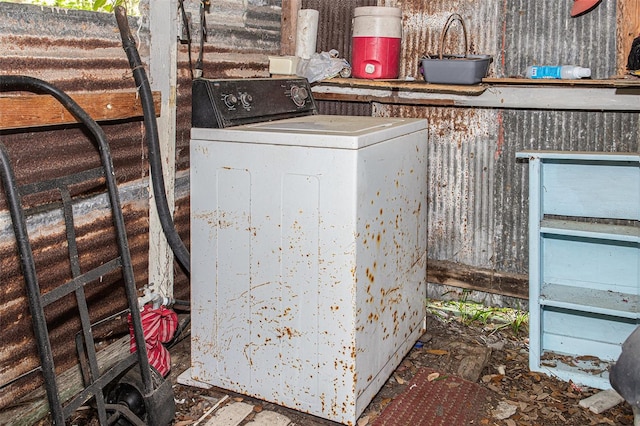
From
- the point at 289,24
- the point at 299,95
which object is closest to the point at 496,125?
the point at 299,95

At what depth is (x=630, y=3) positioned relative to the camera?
10.7 ft

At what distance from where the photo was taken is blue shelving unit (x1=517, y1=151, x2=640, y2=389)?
3.07 m

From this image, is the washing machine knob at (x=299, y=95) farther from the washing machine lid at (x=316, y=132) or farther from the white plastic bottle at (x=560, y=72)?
the white plastic bottle at (x=560, y=72)

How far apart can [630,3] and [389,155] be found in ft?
5.27

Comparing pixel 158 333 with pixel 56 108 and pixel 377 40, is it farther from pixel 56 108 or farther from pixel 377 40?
pixel 377 40

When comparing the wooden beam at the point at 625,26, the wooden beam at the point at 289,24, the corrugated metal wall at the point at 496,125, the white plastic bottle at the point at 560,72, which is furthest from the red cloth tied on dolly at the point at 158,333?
the wooden beam at the point at 625,26

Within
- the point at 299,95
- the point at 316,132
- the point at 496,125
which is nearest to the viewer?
the point at 316,132

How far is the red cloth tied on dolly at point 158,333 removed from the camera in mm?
2926

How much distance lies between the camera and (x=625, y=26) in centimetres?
328

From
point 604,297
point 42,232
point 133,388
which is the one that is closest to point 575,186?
point 604,297

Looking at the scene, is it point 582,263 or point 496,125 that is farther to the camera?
A: point 496,125

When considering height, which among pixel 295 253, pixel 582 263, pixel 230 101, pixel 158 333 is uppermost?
pixel 230 101

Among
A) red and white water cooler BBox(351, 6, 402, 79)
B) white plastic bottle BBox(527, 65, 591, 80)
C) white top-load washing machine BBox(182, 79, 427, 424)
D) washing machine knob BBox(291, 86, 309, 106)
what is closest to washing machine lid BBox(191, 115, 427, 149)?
white top-load washing machine BBox(182, 79, 427, 424)

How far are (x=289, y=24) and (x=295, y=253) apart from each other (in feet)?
6.35
